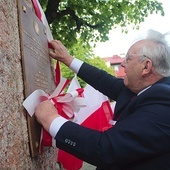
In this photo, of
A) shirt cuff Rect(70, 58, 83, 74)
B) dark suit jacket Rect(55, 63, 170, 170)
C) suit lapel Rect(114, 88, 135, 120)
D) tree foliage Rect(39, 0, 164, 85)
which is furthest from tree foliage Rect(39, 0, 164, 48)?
dark suit jacket Rect(55, 63, 170, 170)

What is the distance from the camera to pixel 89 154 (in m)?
1.54

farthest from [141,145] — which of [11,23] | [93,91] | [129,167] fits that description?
[93,91]

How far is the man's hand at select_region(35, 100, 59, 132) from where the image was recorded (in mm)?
1706

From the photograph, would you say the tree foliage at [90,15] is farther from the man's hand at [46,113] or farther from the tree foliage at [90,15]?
the man's hand at [46,113]

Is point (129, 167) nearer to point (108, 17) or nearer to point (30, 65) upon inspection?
point (30, 65)

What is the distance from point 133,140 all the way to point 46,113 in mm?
578

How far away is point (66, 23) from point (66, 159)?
164 inches

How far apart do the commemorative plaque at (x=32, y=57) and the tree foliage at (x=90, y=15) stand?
3739 millimetres

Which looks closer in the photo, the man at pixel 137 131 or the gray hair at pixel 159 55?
the man at pixel 137 131

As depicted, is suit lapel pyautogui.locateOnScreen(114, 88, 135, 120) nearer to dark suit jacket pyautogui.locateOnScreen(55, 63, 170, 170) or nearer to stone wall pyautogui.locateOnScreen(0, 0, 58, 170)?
dark suit jacket pyautogui.locateOnScreen(55, 63, 170, 170)

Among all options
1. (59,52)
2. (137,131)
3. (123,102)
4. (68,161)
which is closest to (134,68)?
(123,102)

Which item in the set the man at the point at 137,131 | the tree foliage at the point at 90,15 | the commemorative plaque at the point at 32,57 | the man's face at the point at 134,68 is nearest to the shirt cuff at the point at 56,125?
the man at the point at 137,131

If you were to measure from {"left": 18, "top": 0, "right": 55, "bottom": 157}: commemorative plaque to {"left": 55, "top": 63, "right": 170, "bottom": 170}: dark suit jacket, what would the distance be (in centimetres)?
27

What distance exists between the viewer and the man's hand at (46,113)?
5.60 feet
